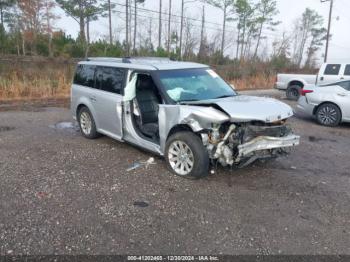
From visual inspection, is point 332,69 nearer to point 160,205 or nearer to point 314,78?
point 314,78

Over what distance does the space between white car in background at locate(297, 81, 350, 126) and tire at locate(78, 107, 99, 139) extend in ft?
20.6

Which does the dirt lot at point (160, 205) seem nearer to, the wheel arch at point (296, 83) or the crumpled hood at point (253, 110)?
the crumpled hood at point (253, 110)

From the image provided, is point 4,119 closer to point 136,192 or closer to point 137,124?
point 137,124

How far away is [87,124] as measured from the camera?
657 centimetres

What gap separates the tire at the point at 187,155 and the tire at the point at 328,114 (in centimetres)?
575

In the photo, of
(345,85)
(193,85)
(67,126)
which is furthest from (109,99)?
(345,85)

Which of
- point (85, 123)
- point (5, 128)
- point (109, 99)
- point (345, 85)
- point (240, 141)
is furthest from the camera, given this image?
point (345, 85)

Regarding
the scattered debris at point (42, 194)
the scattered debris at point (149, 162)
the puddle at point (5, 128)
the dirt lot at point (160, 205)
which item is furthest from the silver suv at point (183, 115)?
the puddle at point (5, 128)

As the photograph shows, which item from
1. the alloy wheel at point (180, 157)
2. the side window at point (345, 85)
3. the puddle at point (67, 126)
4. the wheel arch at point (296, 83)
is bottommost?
the puddle at point (67, 126)

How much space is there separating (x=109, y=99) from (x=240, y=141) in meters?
2.65

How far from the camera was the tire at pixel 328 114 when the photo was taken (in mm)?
8531

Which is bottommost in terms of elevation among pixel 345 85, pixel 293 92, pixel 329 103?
pixel 293 92

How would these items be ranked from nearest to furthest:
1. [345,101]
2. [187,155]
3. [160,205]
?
1. [160,205]
2. [187,155]
3. [345,101]

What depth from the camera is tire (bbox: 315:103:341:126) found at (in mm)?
8531
